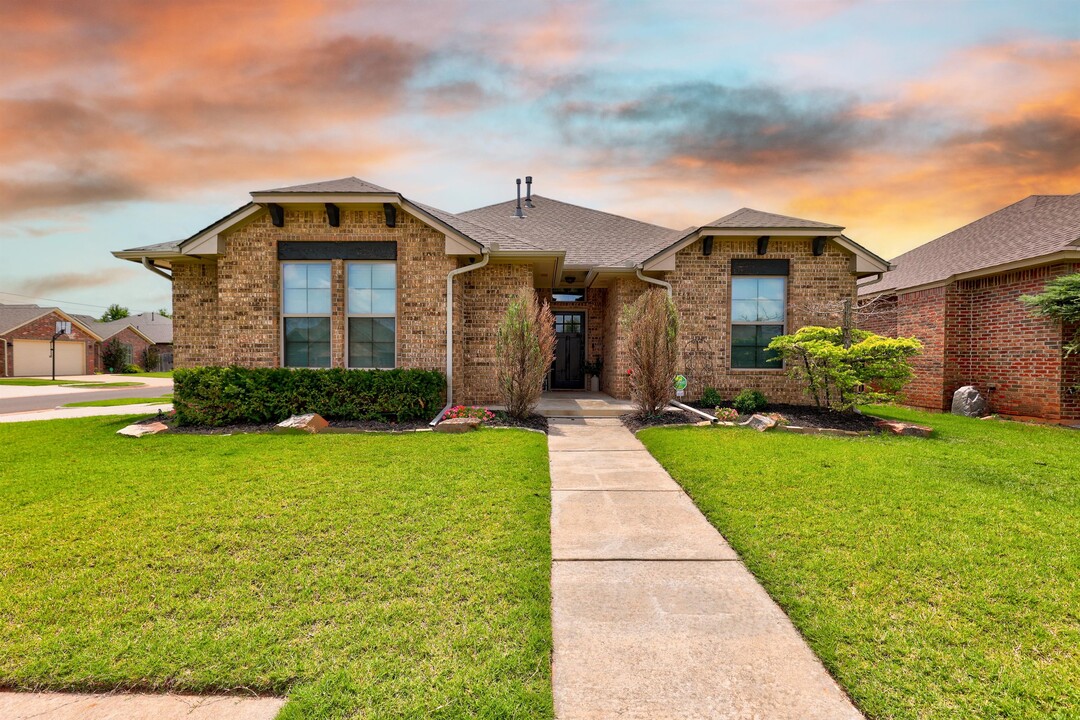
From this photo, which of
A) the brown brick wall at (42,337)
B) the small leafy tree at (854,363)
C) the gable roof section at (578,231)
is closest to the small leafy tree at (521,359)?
the gable roof section at (578,231)

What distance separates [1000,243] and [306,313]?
53.3 ft

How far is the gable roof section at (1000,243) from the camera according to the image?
31.9 feet

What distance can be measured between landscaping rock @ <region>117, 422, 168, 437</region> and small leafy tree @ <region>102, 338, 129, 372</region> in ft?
132

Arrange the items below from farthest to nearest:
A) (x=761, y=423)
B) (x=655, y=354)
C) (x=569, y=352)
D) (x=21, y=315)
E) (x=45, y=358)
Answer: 1. (x=45, y=358)
2. (x=21, y=315)
3. (x=569, y=352)
4. (x=655, y=354)
5. (x=761, y=423)

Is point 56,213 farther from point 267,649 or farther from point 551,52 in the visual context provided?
point 267,649

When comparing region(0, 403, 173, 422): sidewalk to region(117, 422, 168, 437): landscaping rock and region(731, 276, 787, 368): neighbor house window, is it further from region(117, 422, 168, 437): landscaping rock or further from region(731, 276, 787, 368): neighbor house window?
region(731, 276, 787, 368): neighbor house window

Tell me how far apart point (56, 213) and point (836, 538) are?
75.1 feet

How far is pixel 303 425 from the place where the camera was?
754 cm

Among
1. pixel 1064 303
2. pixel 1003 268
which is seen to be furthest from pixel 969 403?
pixel 1003 268

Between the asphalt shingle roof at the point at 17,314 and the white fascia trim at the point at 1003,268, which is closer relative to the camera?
the white fascia trim at the point at 1003,268

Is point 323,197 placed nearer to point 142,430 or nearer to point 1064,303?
point 142,430

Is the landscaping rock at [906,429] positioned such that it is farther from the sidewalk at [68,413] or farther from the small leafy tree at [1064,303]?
the sidewalk at [68,413]

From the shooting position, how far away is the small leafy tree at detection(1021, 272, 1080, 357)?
28.1 ft

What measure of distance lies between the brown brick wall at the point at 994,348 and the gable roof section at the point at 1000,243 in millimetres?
413
